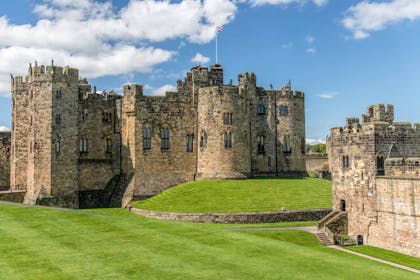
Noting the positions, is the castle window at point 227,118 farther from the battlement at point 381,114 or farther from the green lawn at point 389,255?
the green lawn at point 389,255

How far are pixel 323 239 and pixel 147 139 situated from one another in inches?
918

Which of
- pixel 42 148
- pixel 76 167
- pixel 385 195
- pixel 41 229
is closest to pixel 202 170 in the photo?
pixel 76 167

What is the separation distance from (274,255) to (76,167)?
31.3 m

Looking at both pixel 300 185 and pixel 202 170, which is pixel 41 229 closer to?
pixel 202 170

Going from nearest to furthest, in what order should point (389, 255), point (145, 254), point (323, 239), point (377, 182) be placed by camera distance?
point (145, 254), point (389, 255), point (377, 182), point (323, 239)

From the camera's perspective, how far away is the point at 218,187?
150ft

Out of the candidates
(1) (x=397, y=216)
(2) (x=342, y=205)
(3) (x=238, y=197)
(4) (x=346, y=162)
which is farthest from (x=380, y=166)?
(3) (x=238, y=197)

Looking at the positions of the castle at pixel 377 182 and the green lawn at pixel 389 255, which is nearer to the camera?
the green lawn at pixel 389 255

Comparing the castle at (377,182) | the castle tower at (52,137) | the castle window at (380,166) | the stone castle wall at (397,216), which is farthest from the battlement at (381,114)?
the castle tower at (52,137)

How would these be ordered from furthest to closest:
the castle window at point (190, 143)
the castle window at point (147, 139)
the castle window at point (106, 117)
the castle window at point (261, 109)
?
1. the castle window at point (261, 109)
2. the castle window at point (106, 117)
3. the castle window at point (190, 143)
4. the castle window at point (147, 139)

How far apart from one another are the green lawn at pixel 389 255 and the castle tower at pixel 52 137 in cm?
2851

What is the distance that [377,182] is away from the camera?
3366cm

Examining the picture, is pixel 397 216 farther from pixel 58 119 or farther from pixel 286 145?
pixel 58 119

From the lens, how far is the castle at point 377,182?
1204 inches
